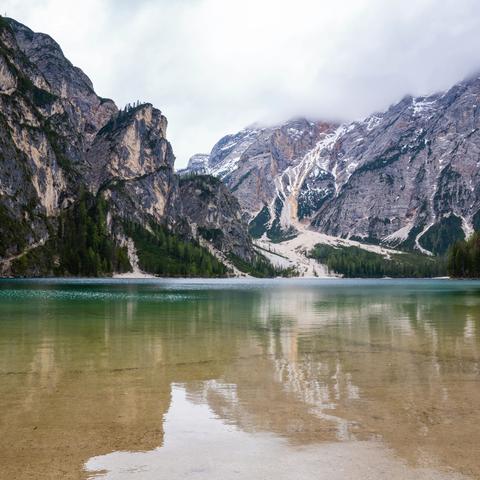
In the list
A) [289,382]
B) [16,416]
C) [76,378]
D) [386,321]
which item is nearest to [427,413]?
[289,382]

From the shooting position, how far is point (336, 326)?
44750mm

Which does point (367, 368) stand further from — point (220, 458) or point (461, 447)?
point (220, 458)

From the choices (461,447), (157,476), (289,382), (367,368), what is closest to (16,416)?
(157,476)

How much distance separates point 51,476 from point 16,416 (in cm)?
534

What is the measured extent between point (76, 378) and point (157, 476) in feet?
39.9

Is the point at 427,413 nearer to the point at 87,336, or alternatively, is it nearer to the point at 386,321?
the point at 87,336

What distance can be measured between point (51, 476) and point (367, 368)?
16.5 m

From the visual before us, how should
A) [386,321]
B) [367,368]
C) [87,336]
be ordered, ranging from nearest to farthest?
[367,368], [87,336], [386,321]

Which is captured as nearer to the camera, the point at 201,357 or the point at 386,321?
the point at 201,357

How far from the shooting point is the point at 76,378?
70.8ft

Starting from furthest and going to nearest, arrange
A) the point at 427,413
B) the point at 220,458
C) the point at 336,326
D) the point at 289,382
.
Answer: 1. the point at 336,326
2. the point at 289,382
3. the point at 427,413
4. the point at 220,458

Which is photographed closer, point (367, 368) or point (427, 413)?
point (427, 413)

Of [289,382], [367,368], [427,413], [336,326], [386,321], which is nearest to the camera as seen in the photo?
[427,413]

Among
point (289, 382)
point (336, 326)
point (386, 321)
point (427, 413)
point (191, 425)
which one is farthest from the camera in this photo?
point (386, 321)
